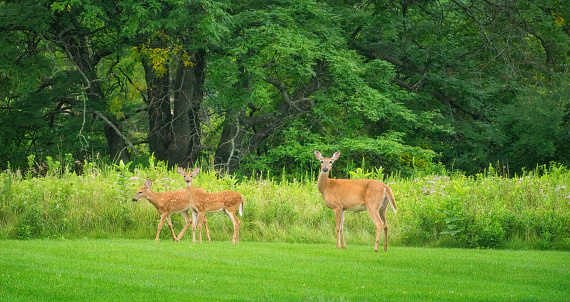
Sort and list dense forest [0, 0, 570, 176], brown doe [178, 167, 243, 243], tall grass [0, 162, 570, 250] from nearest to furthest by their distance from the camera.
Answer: brown doe [178, 167, 243, 243] < tall grass [0, 162, 570, 250] < dense forest [0, 0, 570, 176]

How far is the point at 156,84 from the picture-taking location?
23578mm

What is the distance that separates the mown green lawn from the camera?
24.9 ft

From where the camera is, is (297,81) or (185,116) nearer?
(185,116)

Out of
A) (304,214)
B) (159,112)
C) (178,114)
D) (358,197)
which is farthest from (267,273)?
(159,112)

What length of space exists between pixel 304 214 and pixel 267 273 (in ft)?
17.5

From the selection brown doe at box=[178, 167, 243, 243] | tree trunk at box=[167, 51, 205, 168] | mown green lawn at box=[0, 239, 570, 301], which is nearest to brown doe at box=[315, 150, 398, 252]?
mown green lawn at box=[0, 239, 570, 301]

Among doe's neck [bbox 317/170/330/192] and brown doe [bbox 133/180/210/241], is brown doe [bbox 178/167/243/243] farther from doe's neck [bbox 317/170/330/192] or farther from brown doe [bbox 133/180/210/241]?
doe's neck [bbox 317/170/330/192]

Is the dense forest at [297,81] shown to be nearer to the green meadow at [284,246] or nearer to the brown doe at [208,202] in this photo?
the green meadow at [284,246]

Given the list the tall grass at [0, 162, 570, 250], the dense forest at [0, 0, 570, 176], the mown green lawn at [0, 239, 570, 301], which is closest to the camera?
the mown green lawn at [0, 239, 570, 301]

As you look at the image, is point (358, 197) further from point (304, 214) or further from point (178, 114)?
point (178, 114)

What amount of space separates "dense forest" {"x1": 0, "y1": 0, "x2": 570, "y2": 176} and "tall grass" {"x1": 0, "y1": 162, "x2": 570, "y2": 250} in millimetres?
6177

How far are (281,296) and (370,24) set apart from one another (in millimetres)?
17262

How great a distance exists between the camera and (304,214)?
558 inches

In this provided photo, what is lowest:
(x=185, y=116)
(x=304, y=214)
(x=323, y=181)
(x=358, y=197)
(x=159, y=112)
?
(x=304, y=214)
